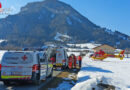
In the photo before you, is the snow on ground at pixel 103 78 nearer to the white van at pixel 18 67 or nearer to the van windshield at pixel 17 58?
the white van at pixel 18 67

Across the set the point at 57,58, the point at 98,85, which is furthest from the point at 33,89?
the point at 57,58

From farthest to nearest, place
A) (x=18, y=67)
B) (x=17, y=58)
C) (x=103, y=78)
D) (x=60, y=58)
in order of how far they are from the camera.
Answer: (x=60, y=58), (x=103, y=78), (x=17, y=58), (x=18, y=67)

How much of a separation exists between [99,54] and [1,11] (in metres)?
24.9

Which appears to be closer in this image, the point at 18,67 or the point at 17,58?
Result: the point at 18,67

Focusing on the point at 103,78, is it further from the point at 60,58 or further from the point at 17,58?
the point at 60,58

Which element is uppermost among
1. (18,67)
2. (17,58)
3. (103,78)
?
(17,58)

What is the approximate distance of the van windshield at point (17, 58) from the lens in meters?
8.74

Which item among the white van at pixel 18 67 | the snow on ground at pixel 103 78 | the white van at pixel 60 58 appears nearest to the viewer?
the snow on ground at pixel 103 78

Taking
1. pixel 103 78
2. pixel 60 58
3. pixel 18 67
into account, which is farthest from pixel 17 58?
pixel 60 58

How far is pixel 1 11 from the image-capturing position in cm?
1753

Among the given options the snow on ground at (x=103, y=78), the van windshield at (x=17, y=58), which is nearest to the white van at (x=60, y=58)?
the snow on ground at (x=103, y=78)

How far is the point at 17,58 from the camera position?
878 cm

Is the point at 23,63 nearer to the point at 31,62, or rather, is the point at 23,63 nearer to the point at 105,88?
the point at 31,62

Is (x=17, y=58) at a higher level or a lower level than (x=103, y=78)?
higher
